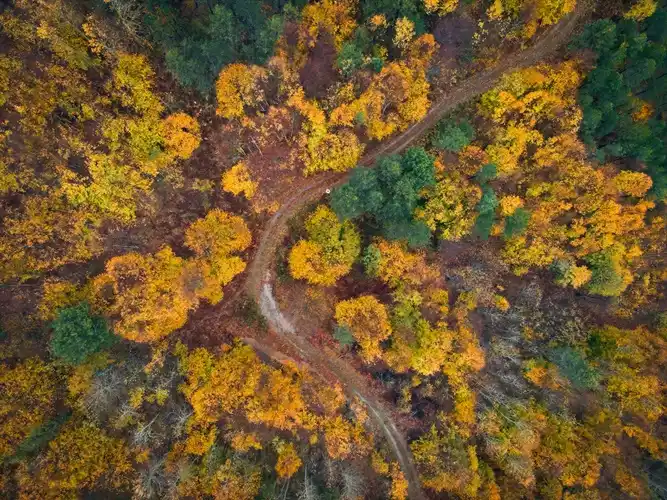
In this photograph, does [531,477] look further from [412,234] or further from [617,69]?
[617,69]

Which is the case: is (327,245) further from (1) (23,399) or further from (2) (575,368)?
(1) (23,399)

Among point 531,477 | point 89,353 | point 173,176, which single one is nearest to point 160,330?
point 89,353

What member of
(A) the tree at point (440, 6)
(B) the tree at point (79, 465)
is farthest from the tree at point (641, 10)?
(B) the tree at point (79, 465)

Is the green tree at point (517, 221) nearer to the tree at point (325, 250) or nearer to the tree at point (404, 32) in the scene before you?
the tree at point (325, 250)

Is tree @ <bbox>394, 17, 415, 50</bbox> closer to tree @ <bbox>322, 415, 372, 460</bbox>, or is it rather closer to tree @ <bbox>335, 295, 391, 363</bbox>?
tree @ <bbox>335, 295, 391, 363</bbox>

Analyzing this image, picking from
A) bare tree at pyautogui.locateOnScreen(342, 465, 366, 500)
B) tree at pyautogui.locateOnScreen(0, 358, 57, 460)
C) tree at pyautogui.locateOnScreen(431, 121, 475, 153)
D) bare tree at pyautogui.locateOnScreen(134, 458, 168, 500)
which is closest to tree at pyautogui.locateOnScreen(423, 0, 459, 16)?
tree at pyautogui.locateOnScreen(431, 121, 475, 153)

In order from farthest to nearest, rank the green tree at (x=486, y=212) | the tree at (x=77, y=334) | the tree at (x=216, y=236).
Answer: the green tree at (x=486, y=212) < the tree at (x=216, y=236) < the tree at (x=77, y=334)
